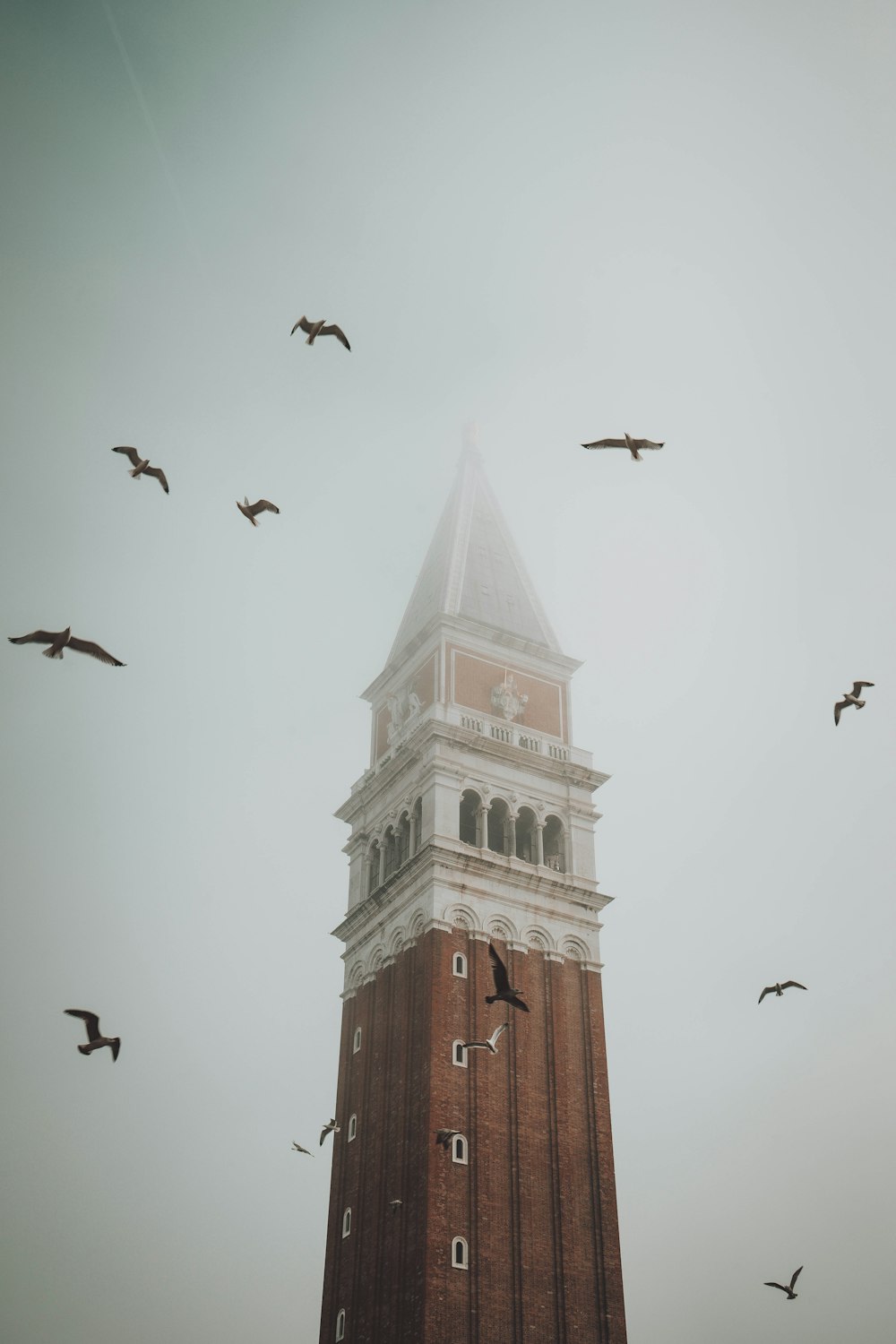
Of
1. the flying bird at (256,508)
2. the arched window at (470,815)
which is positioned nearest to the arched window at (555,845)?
the arched window at (470,815)

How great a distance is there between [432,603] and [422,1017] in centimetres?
2182

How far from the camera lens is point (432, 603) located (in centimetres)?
6594

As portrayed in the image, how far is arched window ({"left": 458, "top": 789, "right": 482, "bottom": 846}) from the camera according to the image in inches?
2277

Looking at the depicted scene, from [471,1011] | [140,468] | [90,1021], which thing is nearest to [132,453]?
[140,468]

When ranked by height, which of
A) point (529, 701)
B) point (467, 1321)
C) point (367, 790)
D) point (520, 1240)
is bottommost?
point (467, 1321)

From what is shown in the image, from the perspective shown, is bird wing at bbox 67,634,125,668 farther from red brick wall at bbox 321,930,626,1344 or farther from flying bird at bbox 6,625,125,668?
red brick wall at bbox 321,930,626,1344

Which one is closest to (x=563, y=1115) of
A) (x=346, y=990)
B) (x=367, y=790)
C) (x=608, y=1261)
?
Result: (x=608, y=1261)

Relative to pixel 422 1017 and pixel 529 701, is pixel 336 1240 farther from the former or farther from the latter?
pixel 529 701

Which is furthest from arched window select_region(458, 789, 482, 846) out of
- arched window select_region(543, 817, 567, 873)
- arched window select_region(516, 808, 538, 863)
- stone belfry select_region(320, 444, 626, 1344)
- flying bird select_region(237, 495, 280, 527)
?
flying bird select_region(237, 495, 280, 527)

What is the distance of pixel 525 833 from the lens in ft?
194

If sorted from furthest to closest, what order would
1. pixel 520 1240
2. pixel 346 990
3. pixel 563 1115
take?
pixel 346 990, pixel 563 1115, pixel 520 1240

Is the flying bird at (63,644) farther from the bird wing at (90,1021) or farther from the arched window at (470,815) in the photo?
the arched window at (470,815)

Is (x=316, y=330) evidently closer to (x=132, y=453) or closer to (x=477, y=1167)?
(x=132, y=453)

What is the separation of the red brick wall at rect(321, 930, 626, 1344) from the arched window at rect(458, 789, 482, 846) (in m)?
5.27
